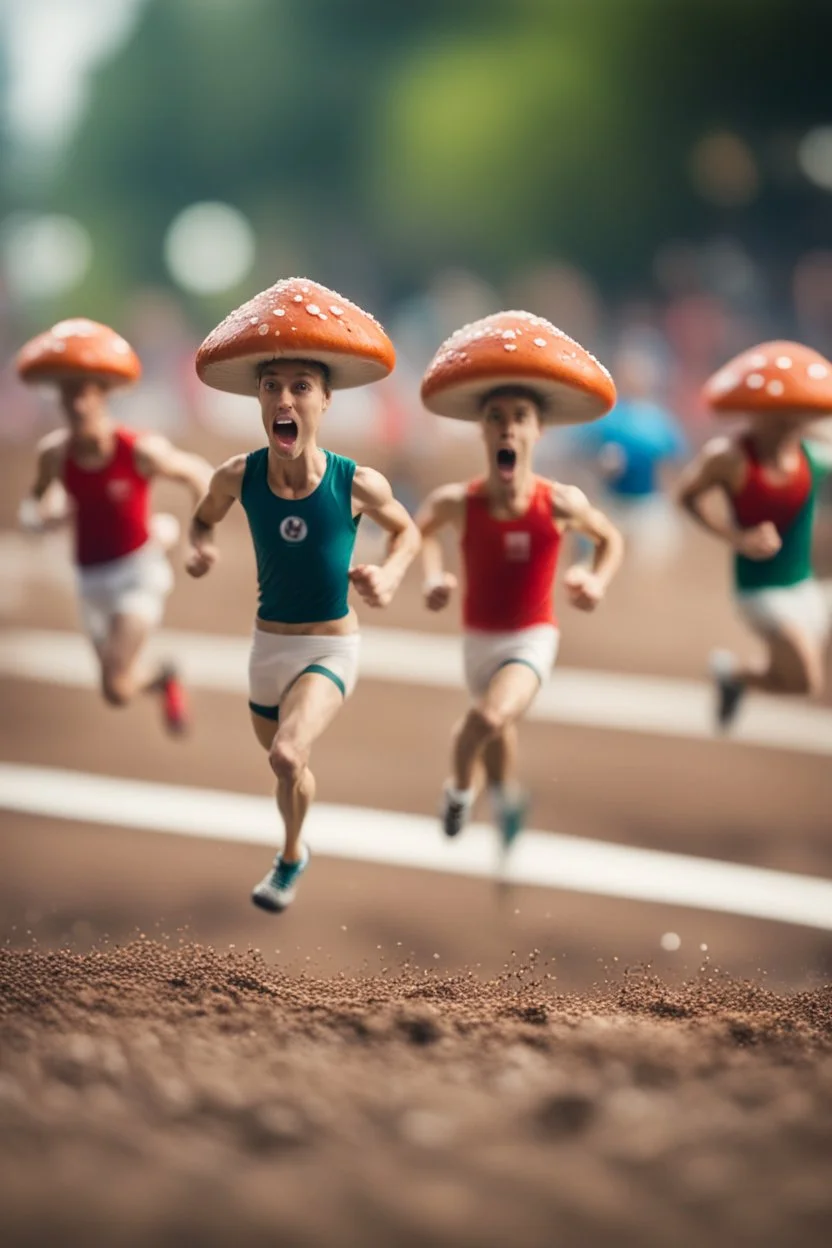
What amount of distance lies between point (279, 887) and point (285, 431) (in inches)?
55.4

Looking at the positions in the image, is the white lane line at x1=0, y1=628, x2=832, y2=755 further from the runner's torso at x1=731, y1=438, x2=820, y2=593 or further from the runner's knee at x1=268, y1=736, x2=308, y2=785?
the runner's knee at x1=268, y1=736, x2=308, y2=785

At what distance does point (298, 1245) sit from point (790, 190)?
16729 mm

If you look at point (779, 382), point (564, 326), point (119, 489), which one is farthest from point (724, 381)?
point (564, 326)

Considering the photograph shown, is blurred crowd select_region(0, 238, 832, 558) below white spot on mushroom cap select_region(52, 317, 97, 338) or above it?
above

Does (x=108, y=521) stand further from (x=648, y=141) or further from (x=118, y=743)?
(x=648, y=141)

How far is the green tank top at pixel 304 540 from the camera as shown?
12.4 ft

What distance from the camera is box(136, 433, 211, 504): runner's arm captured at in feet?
16.2

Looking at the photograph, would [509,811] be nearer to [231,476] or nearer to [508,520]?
[508,520]

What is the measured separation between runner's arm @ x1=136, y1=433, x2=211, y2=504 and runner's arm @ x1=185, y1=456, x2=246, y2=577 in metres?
0.92

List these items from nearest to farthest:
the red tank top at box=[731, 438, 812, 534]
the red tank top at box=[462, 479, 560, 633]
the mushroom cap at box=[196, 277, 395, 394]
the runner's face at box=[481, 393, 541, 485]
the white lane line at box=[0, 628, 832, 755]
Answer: the mushroom cap at box=[196, 277, 395, 394]
the runner's face at box=[481, 393, 541, 485]
the red tank top at box=[462, 479, 560, 633]
the red tank top at box=[731, 438, 812, 534]
the white lane line at box=[0, 628, 832, 755]

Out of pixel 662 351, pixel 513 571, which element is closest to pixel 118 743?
pixel 513 571

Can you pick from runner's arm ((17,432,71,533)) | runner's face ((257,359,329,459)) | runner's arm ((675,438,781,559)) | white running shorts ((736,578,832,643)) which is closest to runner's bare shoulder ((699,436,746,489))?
runner's arm ((675,438,781,559))

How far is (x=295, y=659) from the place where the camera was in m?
3.88

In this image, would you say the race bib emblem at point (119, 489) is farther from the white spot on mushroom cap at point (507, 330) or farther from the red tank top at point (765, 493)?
the red tank top at point (765, 493)
